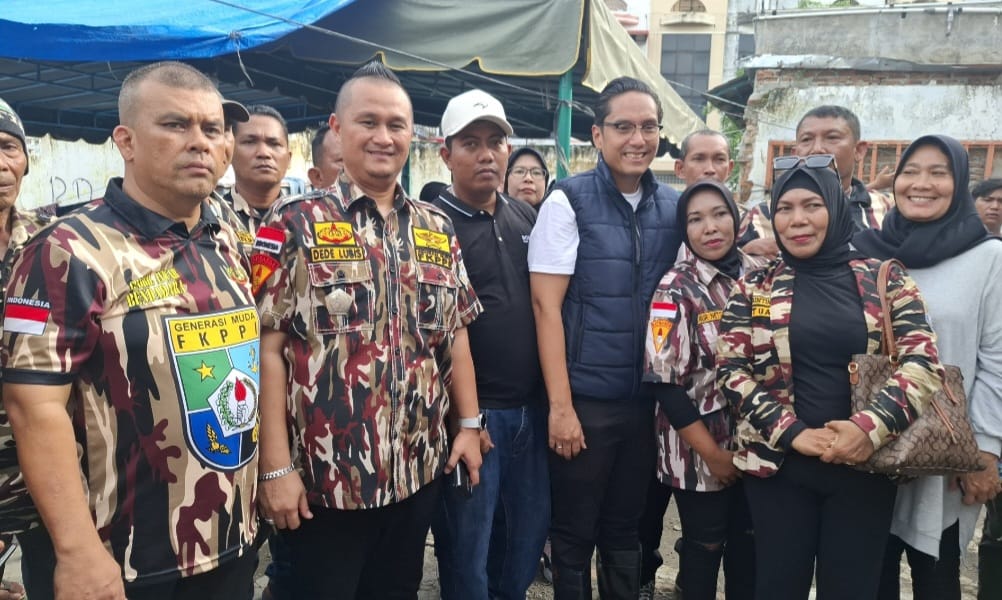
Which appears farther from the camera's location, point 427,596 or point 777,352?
point 427,596

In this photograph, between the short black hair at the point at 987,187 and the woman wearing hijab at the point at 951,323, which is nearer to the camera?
the woman wearing hijab at the point at 951,323

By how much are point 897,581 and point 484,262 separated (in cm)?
206

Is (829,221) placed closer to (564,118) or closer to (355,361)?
(355,361)

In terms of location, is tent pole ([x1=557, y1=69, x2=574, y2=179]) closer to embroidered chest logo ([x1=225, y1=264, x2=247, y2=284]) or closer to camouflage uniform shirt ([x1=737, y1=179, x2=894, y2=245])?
camouflage uniform shirt ([x1=737, y1=179, x2=894, y2=245])

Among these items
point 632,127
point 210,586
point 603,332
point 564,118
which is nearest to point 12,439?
point 210,586

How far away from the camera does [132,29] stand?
4203mm

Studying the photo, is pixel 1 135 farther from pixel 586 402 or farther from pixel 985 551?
pixel 985 551

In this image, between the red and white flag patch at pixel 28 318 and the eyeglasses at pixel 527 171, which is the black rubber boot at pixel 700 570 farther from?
the eyeglasses at pixel 527 171

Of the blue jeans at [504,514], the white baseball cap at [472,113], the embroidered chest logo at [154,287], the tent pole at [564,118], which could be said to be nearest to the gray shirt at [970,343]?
the blue jeans at [504,514]

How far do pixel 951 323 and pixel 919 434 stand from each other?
1.73 ft

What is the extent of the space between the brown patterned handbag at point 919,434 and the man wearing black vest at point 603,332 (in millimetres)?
769

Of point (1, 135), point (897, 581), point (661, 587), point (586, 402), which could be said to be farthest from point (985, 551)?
point (1, 135)

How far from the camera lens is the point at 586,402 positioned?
2.55m

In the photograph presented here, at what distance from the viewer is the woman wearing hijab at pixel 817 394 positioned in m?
2.10
